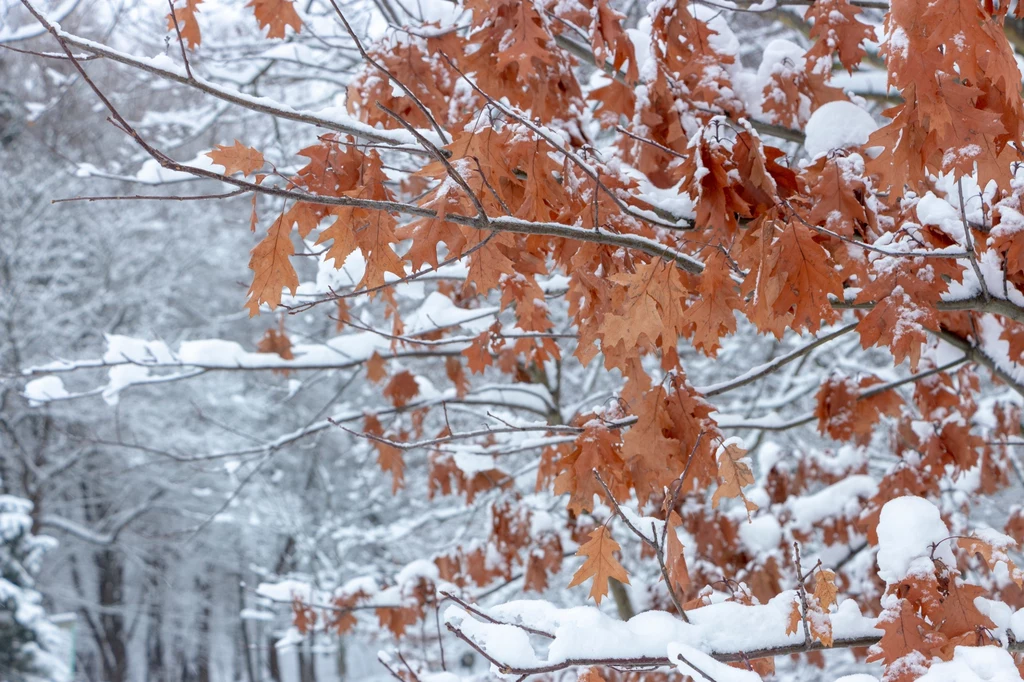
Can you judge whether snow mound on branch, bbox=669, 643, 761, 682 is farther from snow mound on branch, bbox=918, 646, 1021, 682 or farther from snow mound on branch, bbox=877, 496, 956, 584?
snow mound on branch, bbox=877, 496, 956, 584

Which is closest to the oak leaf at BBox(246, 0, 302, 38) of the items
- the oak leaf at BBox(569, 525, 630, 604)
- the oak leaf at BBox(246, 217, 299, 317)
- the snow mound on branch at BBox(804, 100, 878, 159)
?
the oak leaf at BBox(246, 217, 299, 317)

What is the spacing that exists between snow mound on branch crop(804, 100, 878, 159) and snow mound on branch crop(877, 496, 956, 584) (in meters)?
1.13

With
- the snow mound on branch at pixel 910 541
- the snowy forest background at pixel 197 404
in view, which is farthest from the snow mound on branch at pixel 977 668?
the snowy forest background at pixel 197 404

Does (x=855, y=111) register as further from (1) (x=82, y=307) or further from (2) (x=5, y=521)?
(1) (x=82, y=307)

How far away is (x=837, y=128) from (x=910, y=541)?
4.43 feet

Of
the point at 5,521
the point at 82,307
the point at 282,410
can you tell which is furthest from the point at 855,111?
the point at 282,410

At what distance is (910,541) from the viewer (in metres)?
1.91

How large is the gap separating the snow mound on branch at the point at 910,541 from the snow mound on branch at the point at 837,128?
3.70 ft

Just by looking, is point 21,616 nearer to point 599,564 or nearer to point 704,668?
point 599,564

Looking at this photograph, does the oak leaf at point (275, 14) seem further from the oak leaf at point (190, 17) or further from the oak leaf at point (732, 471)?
the oak leaf at point (732, 471)

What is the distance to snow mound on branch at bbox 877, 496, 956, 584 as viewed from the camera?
1.88m

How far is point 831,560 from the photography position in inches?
188

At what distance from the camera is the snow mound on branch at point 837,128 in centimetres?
247

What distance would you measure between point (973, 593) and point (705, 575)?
2.91 metres
